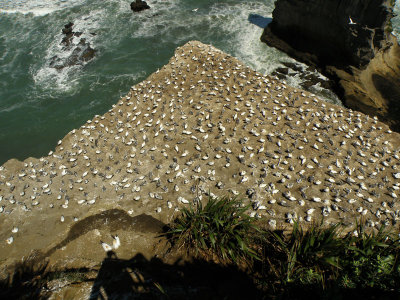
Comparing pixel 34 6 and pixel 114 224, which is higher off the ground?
pixel 34 6

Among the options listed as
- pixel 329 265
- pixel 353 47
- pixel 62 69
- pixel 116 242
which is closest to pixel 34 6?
pixel 62 69

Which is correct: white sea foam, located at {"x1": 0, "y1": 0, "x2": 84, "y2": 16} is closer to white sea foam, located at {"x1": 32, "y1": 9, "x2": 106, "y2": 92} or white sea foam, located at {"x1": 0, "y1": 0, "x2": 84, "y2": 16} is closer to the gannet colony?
white sea foam, located at {"x1": 32, "y1": 9, "x2": 106, "y2": 92}

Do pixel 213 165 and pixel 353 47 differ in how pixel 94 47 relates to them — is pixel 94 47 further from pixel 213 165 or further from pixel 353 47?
pixel 353 47

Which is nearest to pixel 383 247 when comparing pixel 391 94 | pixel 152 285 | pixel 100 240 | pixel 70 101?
pixel 152 285

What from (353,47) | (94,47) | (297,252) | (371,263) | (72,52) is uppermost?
(353,47)

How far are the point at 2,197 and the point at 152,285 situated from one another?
6.98 meters

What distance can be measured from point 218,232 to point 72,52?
20142mm

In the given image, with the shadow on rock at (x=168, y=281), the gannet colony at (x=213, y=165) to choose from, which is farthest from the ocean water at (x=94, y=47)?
the shadow on rock at (x=168, y=281)

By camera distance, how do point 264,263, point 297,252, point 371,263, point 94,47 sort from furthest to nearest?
point 94,47 → point 264,263 → point 297,252 → point 371,263

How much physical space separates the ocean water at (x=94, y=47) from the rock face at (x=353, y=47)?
1.59 meters

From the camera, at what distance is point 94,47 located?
22.0m

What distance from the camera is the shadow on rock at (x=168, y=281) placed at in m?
5.84

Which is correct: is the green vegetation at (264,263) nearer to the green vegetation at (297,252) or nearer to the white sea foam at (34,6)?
the green vegetation at (297,252)

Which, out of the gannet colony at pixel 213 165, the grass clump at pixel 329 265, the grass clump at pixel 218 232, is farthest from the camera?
the gannet colony at pixel 213 165
